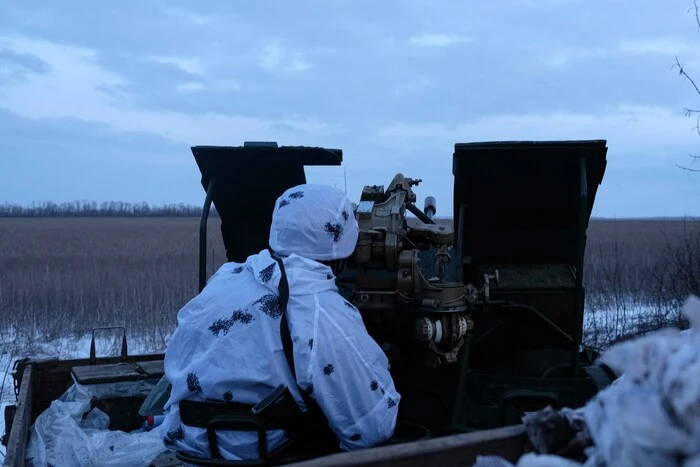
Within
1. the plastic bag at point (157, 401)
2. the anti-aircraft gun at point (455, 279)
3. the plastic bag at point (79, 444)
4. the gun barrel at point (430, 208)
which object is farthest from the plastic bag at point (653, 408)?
the gun barrel at point (430, 208)

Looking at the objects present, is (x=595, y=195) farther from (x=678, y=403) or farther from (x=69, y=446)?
(x=678, y=403)

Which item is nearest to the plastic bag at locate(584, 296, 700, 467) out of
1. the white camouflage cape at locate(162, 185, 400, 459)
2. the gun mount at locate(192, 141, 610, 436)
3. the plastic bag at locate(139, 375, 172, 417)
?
the white camouflage cape at locate(162, 185, 400, 459)

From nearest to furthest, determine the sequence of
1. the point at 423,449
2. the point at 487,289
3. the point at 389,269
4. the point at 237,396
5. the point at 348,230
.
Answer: the point at 423,449 → the point at 237,396 → the point at 348,230 → the point at 389,269 → the point at 487,289

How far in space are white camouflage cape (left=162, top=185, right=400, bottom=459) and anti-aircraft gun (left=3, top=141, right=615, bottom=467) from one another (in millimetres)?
656

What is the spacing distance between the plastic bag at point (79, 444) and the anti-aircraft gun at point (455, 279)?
148 mm

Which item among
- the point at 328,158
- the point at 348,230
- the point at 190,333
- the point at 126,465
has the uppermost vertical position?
the point at 328,158

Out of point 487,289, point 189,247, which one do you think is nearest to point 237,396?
point 487,289

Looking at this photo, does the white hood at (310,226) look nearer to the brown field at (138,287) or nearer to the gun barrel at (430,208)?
the gun barrel at (430,208)

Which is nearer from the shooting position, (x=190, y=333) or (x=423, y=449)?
(x=423, y=449)

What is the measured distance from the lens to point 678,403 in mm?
1096

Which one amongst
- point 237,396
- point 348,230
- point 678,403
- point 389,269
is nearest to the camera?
point 678,403

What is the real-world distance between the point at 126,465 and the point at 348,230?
1762mm

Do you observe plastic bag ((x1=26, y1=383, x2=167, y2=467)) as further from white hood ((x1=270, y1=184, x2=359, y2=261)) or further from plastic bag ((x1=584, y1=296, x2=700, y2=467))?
plastic bag ((x1=584, y1=296, x2=700, y2=467))

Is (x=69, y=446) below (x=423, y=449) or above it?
below
